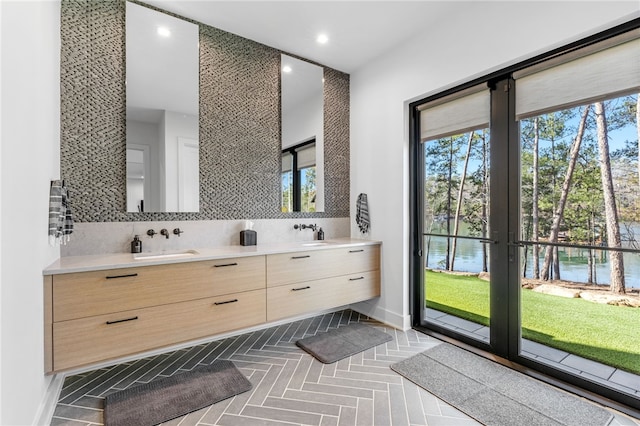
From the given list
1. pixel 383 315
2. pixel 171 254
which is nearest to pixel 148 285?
pixel 171 254

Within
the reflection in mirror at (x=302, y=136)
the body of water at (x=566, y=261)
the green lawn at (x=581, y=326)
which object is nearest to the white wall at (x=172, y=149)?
the reflection in mirror at (x=302, y=136)

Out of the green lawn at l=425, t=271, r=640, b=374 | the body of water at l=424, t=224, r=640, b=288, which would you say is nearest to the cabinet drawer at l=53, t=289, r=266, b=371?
the body of water at l=424, t=224, r=640, b=288

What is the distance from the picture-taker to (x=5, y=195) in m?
1.27

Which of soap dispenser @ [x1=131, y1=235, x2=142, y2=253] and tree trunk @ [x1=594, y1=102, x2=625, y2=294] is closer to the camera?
tree trunk @ [x1=594, y1=102, x2=625, y2=294]

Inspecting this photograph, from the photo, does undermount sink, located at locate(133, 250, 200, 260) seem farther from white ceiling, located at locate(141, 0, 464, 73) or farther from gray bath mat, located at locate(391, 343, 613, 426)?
white ceiling, located at locate(141, 0, 464, 73)

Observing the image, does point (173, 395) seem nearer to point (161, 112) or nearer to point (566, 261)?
point (161, 112)

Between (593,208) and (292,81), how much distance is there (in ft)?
9.99

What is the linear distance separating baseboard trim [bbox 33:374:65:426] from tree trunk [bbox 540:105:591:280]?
137 inches

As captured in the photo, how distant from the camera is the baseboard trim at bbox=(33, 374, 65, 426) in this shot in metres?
1.72

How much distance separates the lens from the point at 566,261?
229 cm

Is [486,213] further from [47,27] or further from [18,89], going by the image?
[47,27]

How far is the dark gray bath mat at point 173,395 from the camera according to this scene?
6.15ft

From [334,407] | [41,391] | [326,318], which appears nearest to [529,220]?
[334,407]

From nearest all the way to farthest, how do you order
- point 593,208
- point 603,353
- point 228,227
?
point 593,208, point 603,353, point 228,227
